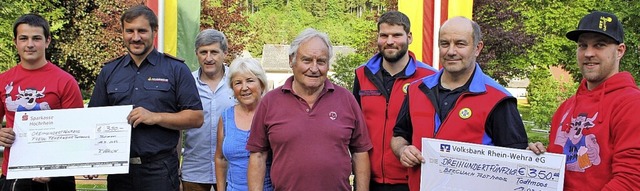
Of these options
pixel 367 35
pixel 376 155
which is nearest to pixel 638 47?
pixel 367 35

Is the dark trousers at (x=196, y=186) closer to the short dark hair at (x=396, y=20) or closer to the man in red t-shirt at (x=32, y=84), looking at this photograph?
the man in red t-shirt at (x=32, y=84)

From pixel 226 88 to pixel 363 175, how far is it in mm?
1757

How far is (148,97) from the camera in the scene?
13.8 feet

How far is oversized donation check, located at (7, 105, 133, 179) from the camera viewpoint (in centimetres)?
413

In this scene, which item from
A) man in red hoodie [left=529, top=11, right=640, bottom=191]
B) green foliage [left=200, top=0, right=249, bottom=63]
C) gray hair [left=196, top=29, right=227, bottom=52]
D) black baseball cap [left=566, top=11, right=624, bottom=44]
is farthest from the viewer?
green foliage [left=200, top=0, right=249, bottom=63]

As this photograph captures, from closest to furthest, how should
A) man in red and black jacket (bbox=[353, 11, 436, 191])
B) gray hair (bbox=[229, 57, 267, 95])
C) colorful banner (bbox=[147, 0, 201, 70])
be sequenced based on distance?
man in red and black jacket (bbox=[353, 11, 436, 191]) → gray hair (bbox=[229, 57, 267, 95]) → colorful banner (bbox=[147, 0, 201, 70])

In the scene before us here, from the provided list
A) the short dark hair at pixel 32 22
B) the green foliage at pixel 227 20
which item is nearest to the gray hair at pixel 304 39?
the short dark hair at pixel 32 22

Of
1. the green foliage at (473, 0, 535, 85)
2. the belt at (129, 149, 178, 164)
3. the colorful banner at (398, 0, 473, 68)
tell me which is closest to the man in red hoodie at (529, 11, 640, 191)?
the belt at (129, 149, 178, 164)

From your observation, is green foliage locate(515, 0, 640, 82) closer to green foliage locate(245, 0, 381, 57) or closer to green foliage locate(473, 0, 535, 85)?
green foliage locate(473, 0, 535, 85)

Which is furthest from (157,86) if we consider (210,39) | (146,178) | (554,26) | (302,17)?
(302,17)

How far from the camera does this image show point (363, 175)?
3.81 m

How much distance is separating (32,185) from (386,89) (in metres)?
2.61

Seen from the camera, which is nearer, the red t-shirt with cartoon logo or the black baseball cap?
the black baseball cap

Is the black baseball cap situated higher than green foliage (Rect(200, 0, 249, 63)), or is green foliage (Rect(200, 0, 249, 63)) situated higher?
green foliage (Rect(200, 0, 249, 63))
